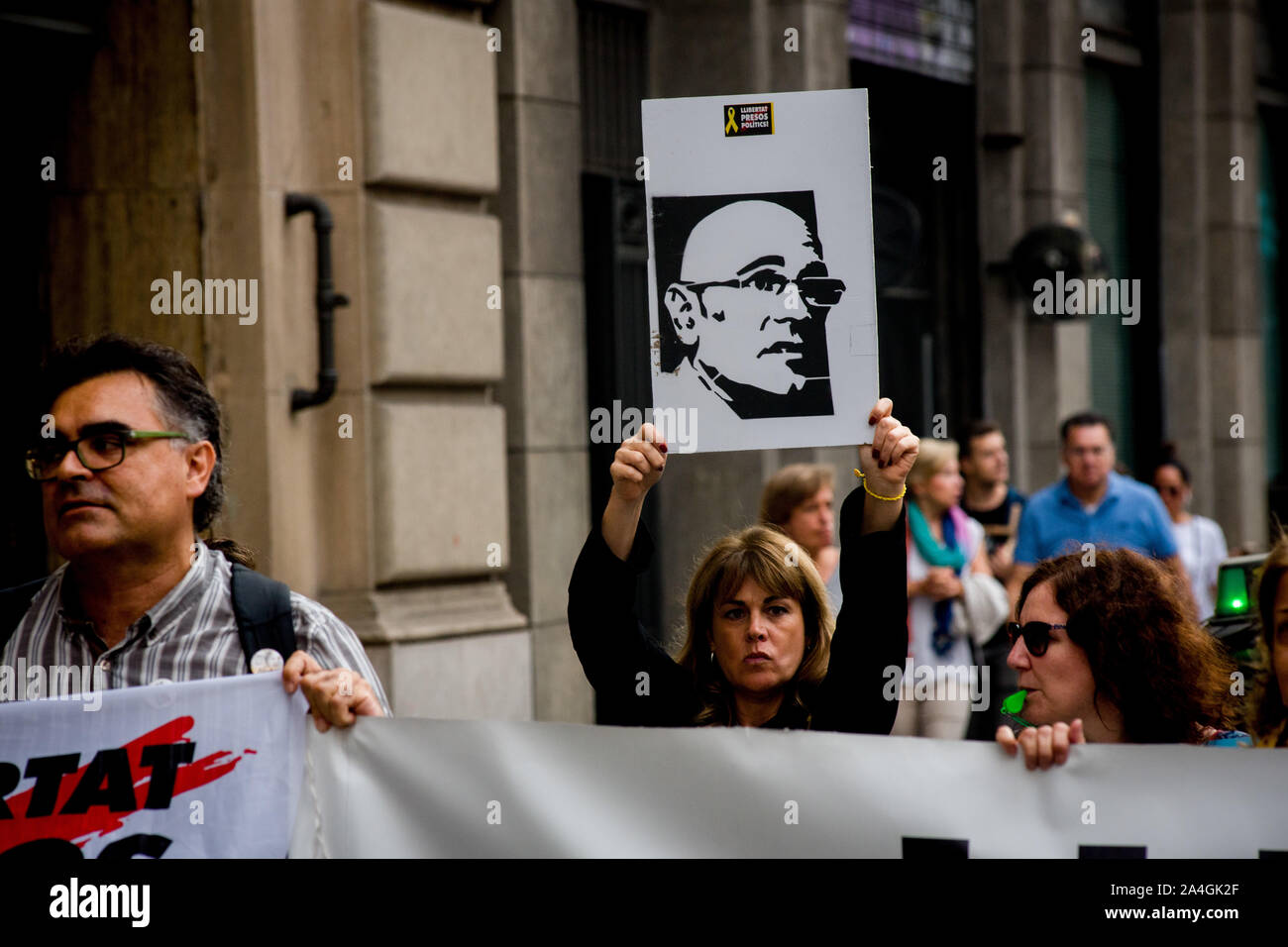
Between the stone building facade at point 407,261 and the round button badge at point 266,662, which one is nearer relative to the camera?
the round button badge at point 266,662

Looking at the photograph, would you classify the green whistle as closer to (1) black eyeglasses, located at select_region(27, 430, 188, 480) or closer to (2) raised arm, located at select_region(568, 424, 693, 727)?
(2) raised arm, located at select_region(568, 424, 693, 727)

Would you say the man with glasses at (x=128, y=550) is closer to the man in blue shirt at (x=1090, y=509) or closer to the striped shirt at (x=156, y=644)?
the striped shirt at (x=156, y=644)

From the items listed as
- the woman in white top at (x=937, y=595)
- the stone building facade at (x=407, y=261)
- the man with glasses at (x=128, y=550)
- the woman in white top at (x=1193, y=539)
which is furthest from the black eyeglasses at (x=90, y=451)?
the woman in white top at (x=1193, y=539)

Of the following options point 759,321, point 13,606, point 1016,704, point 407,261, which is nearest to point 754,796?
point 1016,704

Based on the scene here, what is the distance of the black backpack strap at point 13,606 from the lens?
11.7 ft

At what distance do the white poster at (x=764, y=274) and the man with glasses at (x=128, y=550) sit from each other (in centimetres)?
92

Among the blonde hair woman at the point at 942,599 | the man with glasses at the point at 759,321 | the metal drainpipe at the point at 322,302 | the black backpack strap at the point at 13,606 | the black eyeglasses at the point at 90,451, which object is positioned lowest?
the blonde hair woman at the point at 942,599

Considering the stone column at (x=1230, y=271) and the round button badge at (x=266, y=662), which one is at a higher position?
the stone column at (x=1230, y=271)

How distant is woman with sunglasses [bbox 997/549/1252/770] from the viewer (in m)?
3.53

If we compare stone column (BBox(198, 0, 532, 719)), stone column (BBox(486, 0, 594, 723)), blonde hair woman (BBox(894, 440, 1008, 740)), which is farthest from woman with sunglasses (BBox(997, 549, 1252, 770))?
stone column (BBox(486, 0, 594, 723))

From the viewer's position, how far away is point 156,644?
11.6ft

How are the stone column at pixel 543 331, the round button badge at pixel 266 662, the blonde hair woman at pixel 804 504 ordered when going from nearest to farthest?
the round button badge at pixel 266 662 < the blonde hair woman at pixel 804 504 < the stone column at pixel 543 331

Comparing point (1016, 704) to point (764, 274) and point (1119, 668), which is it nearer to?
point (1119, 668)

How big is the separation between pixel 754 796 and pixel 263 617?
107 centimetres
